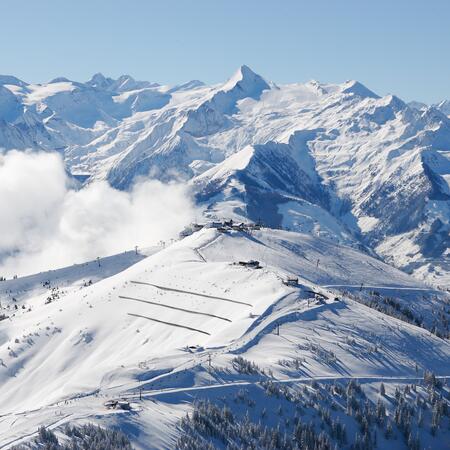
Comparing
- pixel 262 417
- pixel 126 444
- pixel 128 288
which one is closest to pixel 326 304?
pixel 128 288

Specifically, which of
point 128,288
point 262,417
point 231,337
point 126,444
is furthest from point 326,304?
point 126,444

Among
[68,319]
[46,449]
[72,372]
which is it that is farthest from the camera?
Answer: [68,319]

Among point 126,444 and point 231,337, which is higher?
point 126,444

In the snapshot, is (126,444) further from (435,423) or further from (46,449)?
(435,423)

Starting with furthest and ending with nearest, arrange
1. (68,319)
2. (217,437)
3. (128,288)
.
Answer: (128,288)
(68,319)
(217,437)

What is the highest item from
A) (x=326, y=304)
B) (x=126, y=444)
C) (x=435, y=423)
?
(x=126, y=444)

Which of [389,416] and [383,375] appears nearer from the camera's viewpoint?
[389,416]
